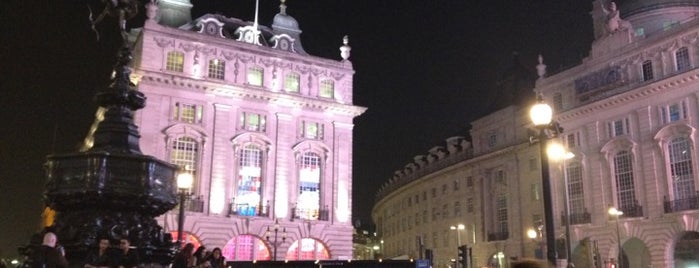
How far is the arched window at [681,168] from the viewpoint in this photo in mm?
51031

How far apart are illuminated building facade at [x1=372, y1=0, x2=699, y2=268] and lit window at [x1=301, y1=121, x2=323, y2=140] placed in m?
19.5

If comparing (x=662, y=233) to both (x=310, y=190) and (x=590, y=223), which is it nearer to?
(x=590, y=223)

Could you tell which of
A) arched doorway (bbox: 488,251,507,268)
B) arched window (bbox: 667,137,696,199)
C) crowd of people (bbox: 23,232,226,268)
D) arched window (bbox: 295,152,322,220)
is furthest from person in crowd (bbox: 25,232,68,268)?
arched doorway (bbox: 488,251,507,268)

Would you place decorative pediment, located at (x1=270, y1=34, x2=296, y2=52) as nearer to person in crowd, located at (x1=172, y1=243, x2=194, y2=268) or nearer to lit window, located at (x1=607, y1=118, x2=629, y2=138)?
lit window, located at (x1=607, y1=118, x2=629, y2=138)

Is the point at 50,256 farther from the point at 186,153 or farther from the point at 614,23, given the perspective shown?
the point at 614,23

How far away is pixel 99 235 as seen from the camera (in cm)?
1152

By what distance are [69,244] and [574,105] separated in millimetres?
57950

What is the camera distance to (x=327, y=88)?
2445 inches

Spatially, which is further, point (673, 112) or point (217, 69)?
point (217, 69)

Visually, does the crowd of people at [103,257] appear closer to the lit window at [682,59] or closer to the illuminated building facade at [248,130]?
the illuminated building facade at [248,130]

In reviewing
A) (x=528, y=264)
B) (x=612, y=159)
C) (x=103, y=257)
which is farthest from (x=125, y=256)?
(x=612, y=159)

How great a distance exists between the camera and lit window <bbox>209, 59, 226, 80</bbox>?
185 ft

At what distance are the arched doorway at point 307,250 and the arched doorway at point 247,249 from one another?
2334mm

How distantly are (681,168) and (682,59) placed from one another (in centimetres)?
907
